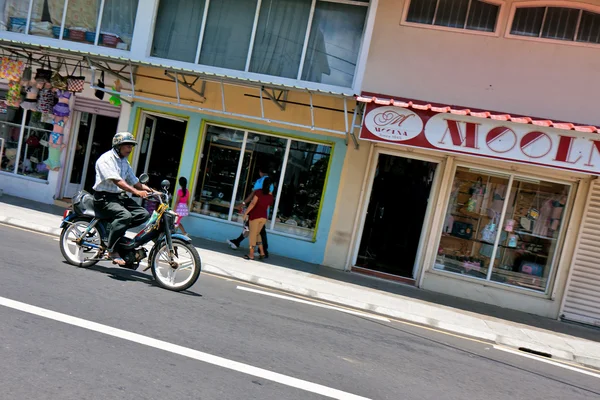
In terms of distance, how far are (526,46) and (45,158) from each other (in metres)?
12.4

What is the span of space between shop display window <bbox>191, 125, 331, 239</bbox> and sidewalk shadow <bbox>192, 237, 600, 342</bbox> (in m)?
1.05

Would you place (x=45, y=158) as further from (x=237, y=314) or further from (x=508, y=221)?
(x=508, y=221)

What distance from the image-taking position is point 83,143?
12.7 metres

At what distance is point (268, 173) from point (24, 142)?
7.12 meters

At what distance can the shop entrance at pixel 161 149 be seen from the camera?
39.6ft

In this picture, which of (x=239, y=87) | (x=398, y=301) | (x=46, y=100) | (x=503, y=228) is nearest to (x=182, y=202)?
(x=239, y=87)

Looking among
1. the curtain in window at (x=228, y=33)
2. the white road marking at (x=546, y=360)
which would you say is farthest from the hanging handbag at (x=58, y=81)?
the white road marking at (x=546, y=360)

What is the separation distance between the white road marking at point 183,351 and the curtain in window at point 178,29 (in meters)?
8.20

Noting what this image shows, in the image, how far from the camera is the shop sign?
7.98 meters

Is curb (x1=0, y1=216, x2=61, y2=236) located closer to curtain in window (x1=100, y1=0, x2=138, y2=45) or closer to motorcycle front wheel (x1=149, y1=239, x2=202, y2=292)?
motorcycle front wheel (x1=149, y1=239, x2=202, y2=292)

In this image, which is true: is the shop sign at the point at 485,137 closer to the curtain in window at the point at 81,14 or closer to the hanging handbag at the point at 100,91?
the hanging handbag at the point at 100,91

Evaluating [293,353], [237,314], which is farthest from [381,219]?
[293,353]

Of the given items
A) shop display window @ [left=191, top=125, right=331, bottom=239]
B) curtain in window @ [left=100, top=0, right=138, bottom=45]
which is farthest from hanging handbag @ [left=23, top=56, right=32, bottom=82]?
shop display window @ [left=191, top=125, right=331, bottom=239]

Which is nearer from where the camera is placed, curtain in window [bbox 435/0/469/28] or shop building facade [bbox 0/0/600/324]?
shop building facade [bbox 0/0/600/324]
